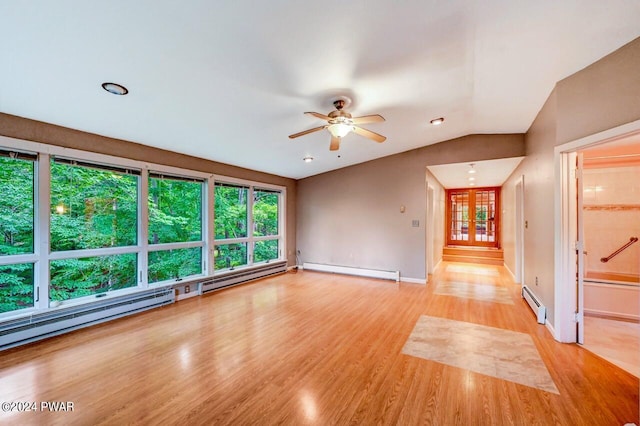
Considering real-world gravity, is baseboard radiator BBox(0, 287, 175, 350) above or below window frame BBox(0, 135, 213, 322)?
below

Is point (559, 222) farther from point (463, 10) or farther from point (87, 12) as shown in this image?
point (87, 12)

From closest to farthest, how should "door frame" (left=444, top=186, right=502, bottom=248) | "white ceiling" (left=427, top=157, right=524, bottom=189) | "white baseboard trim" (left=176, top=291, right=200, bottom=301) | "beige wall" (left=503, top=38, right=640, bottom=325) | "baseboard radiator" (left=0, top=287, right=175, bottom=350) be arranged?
"beige wall" (left=503, top=38, right=640, bottom=325) → "baseboard radiator" (left=0, top=287, right=175, bottom=350) → "white baseboard trim" (left=176, top=291, right=200, bottom=301) → "white ceiling" (left=427, top=157, right=524, bottom=189) → "door frame" (left=444, top=186, right=502, bottom=248)

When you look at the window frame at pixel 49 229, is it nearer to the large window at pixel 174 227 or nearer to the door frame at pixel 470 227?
the large window at pixel 174 227

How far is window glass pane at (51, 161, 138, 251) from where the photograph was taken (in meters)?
3.21

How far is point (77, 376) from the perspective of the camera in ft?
7.48

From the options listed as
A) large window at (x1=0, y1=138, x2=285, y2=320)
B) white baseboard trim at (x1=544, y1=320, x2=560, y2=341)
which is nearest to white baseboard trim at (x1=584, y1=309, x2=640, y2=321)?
white baseboard trim at (x1=544, y1=320, x2=560, y2=341)

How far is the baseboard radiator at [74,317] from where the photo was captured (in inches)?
110

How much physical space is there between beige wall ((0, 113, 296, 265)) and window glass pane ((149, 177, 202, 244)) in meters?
0.33

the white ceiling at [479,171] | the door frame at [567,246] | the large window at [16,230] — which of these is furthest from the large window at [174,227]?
the door frame at [567,246]

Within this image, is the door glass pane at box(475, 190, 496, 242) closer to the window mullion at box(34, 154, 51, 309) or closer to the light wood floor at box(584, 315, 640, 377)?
the light wood floor at box(584, 315, 640, 377)

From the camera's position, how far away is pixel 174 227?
174 inches

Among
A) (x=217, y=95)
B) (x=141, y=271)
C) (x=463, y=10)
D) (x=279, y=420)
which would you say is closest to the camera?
(x=279, y=420)

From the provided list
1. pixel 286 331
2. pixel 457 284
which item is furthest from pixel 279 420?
pixel 457 284

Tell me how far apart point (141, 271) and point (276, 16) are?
3.84 metres
